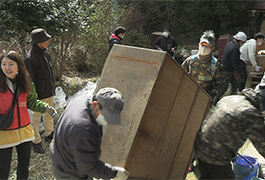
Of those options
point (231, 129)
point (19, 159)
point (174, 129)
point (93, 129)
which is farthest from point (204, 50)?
point (19, 159)

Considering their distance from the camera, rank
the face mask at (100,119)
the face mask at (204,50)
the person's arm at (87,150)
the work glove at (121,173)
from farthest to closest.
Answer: the face mask at (204,50) < the work glove at (121,173) < the face mask at (100,119) < the person's arm at (87,150)

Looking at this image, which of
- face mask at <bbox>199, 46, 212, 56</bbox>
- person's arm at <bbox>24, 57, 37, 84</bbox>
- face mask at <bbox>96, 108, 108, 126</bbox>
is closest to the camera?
face mask at <bbox>96, 108, 108, 126</bbox>

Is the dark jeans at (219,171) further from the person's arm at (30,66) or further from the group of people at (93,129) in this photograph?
the person's arm at (30,66)

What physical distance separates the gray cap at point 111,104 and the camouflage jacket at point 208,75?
234cm

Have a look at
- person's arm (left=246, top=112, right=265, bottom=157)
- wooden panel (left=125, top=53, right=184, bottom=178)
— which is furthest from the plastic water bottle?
person's arm (left=246, top=112, right=265, bottom=157)

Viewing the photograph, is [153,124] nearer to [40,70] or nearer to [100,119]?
[100,119]

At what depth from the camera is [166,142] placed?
263 centimetres

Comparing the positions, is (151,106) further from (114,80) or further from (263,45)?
(263,45)

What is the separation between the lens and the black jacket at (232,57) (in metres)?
6.14

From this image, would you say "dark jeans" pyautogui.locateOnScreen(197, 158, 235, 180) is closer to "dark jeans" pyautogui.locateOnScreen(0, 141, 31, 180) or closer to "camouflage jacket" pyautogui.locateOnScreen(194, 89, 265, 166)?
"camouflage jacket" pyautogui.locateOnScreen(194, 89, 265, 166)

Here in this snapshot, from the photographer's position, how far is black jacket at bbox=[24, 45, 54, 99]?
13.8 feet

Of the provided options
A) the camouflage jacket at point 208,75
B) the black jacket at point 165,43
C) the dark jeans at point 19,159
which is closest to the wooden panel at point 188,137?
the camouflage jacket at point 208,75

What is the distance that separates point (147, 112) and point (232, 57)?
181 inches

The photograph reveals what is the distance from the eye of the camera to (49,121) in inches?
183
